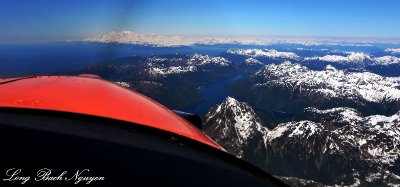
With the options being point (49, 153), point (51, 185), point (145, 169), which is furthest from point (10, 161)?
point (145, 169)

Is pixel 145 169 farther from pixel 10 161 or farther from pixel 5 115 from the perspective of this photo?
pixel 5 115

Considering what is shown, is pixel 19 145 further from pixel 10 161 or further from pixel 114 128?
pixel 114 128

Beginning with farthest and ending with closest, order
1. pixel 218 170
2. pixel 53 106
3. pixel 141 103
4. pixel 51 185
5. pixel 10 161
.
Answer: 1. pixel 141 103
2. pixel 53 106
3. pixel 218 170
4. pixel 10 161
5. pixel 51 185

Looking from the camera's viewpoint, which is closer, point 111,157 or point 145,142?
point 111,157

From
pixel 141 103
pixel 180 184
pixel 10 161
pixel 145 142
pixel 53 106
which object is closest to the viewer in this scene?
pixel 10 161

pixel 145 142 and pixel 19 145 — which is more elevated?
pixel 19 145

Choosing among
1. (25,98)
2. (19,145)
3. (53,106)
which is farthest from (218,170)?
(25,98)
